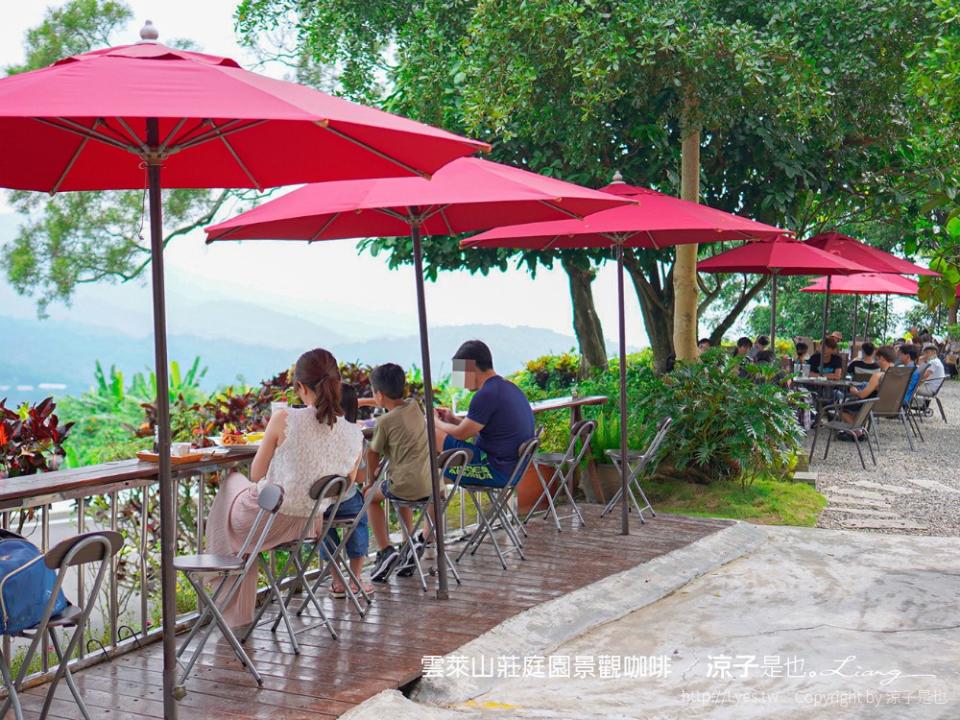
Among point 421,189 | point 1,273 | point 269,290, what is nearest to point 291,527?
point 421,189

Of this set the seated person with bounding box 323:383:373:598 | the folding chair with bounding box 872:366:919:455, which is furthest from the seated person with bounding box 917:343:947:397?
the seated person with bounding box 323:383:373:598

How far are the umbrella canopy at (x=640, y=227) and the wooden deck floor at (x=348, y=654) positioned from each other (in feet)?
6.94

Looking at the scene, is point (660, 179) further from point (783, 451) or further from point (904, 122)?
point (783, 451)

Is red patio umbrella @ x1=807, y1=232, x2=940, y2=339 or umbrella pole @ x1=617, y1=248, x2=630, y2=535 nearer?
umbrella pole @ x1=617, y1=248, x2=630, y2=535

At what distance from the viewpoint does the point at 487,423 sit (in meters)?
6.46

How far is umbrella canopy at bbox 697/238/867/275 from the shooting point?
37.7ft

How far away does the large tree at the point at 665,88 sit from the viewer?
980 cm

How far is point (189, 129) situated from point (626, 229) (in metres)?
3.48

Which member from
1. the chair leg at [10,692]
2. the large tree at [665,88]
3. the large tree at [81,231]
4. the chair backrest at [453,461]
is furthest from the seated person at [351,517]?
the large tree at [81,231]

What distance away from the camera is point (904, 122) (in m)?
12.0

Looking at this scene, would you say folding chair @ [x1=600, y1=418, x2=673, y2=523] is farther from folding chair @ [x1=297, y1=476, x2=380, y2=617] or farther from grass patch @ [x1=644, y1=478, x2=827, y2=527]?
folding chair @ [x1=297, y1=476, x2=380, y2=617]

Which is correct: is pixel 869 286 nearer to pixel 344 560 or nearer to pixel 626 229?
pixel 626 229

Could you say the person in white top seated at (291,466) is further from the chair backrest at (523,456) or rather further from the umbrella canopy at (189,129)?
the chair backrest at (523,456)

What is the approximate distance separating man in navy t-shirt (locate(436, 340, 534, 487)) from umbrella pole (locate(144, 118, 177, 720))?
2.98 m
